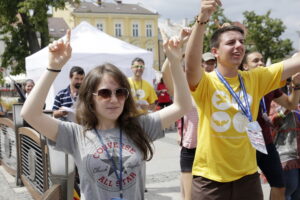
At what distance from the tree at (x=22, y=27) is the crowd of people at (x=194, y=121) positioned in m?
17.3

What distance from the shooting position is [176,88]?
2090 mm

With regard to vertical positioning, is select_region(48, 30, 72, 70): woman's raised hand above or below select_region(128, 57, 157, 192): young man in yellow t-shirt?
above

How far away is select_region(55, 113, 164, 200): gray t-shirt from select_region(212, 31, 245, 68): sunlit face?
1.00 meters

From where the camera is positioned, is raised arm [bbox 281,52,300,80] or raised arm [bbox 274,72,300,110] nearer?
raised arm [bbox 281,52,300,80]

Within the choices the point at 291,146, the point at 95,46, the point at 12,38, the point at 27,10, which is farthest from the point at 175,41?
the point at 12,38

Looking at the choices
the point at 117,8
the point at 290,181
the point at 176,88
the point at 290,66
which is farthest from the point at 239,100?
the point at 117,8

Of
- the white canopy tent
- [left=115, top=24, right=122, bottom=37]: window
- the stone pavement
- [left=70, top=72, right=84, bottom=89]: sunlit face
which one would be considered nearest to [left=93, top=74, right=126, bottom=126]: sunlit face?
[left=70, top=72, right=84, bottom=89]: sunlit face

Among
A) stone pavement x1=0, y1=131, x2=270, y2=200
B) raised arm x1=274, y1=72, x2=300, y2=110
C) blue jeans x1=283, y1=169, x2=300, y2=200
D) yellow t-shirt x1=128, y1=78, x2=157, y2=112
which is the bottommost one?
stone pavement x1=0, y1=131, x2=270, y2=200

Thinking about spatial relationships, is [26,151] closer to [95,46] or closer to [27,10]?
[95,46]

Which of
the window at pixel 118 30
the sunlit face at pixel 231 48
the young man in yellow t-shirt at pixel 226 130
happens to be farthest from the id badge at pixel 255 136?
the window at pixel 118 30

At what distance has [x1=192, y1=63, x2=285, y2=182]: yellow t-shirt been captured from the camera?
2510mm

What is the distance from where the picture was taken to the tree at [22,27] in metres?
19.7

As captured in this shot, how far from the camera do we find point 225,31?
8.69 feet

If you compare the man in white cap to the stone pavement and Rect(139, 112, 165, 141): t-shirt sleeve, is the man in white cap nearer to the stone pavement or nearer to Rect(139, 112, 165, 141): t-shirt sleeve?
the stone pavement
